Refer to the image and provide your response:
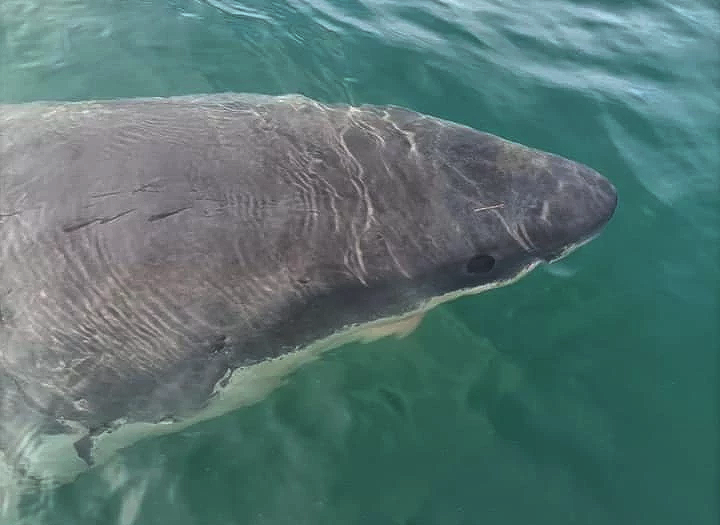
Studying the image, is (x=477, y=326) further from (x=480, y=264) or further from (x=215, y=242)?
(x=215, y=242)

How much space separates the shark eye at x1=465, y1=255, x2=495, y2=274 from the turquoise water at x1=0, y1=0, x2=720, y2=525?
889 millimetres

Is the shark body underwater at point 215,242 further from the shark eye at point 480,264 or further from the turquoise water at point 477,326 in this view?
the turquoise water at point 477,326

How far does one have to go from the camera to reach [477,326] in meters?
4.61

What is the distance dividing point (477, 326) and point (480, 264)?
1.18 m

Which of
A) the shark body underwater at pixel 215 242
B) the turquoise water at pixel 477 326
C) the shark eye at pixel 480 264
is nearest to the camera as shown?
the shark body underwater at pixel 215 242

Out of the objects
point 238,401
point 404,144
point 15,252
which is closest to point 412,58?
point 404,144

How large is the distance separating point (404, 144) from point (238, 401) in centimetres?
124

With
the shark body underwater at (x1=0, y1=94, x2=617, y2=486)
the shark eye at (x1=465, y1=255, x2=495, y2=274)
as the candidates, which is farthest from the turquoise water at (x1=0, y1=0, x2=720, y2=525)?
the shark eye at (x1=465, y1=255, x2=495, y2=274)

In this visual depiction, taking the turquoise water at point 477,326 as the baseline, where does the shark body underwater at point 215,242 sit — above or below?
above

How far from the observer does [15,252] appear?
307 centimetres

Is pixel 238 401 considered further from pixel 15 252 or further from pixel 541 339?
pixel 541 339

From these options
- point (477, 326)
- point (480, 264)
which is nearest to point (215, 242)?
point (480, 264)

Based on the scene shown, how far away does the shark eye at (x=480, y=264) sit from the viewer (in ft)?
11.4

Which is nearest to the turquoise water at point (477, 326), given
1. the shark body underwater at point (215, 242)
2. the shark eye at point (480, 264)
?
the shark body underwater at point (215, 242)
